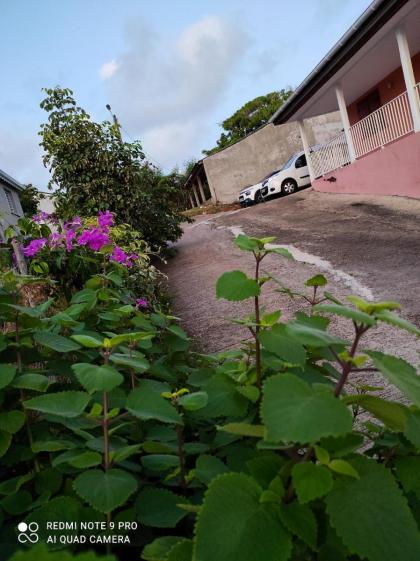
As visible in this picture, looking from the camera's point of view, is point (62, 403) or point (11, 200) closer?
point (62, 403)

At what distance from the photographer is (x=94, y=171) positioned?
9.48m

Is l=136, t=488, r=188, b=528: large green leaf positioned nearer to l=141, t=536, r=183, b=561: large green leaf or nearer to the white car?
l=141, t=536, r=183, b=561: large green leaf

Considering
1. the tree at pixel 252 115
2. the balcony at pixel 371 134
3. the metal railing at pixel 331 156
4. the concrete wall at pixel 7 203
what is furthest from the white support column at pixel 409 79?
the tree at pixel 252 115

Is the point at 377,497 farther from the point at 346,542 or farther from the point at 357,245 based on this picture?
the point at 357,245

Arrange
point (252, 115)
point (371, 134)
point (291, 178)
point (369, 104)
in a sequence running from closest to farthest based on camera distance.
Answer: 1. point (371, 134)
2. point (369, 104)
3. point (291, 178)
4. point (252, 115)

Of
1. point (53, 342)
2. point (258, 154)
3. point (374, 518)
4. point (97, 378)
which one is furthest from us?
point (258, 154)

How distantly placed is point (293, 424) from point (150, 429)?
582 millimetres

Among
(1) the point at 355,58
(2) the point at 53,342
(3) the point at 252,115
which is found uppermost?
(3) the point at 252,115

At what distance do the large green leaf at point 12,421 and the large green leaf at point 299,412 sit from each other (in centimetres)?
56

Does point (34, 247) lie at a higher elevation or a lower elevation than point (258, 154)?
lower

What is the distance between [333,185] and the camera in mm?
14219

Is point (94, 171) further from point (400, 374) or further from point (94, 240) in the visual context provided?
point (400, 374)

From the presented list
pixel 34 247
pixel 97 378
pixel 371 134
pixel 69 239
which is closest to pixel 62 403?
pixel 97 378

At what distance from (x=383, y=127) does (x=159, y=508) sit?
1170 centimetres
